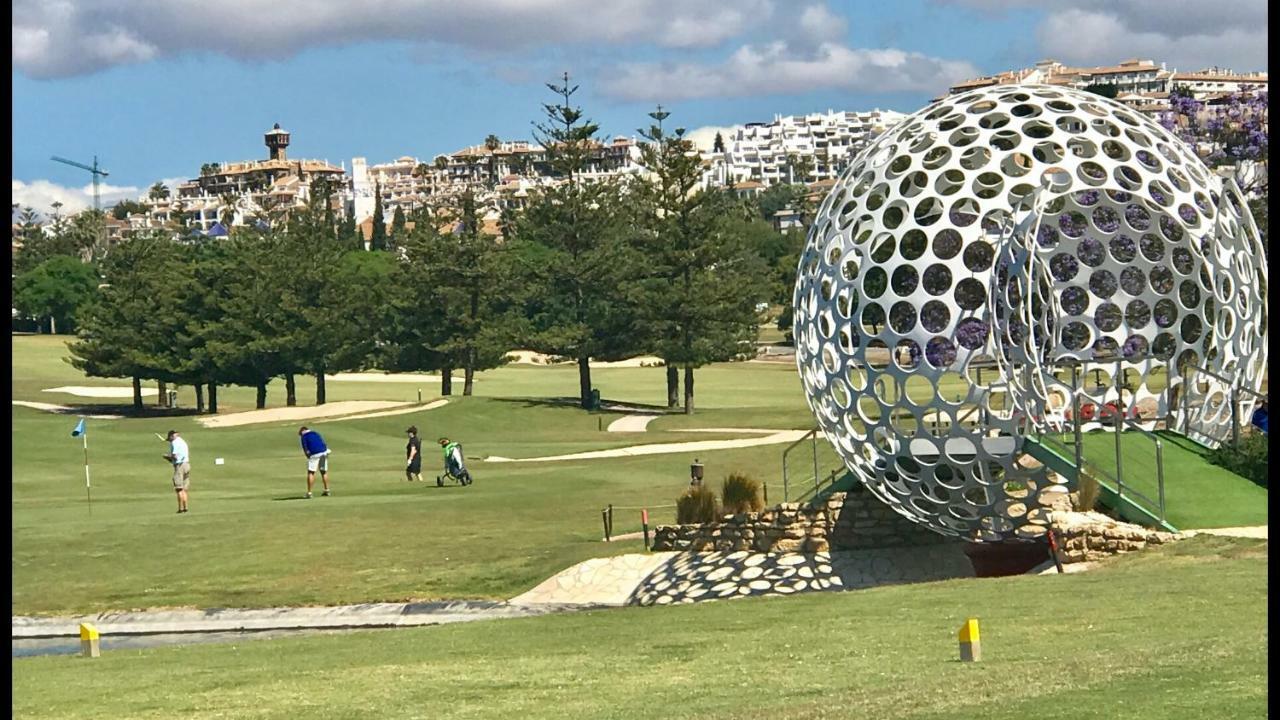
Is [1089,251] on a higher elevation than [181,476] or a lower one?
higher

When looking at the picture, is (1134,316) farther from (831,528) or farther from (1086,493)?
(1086,493)

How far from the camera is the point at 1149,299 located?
25.3 metres

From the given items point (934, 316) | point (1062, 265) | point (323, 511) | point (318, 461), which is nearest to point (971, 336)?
point (934, 316)

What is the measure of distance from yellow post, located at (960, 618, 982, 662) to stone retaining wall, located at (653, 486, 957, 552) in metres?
11.0

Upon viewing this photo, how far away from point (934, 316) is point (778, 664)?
367 inches

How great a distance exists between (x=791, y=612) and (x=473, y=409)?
142 feet

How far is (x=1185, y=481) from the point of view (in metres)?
23.3

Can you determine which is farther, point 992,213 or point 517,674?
point 992,213

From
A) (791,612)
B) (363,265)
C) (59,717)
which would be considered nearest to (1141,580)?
(791,612)

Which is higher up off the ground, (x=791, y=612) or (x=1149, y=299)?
(x=1149, y=299)

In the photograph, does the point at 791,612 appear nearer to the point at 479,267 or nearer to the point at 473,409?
the point at 473,409

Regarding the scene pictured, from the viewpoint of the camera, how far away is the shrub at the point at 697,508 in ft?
82.7

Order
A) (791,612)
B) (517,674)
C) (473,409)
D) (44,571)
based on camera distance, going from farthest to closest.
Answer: (473,409)
(44,571)
(791,612)
(517,674)

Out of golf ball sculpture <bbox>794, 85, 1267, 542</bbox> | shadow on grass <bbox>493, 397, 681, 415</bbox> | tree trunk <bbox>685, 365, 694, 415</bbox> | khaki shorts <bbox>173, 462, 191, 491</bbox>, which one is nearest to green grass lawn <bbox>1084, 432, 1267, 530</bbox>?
golf ball sculpture <bbox>794, 85, 1267, 542</bbox>
